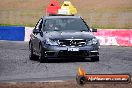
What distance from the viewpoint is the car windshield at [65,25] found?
20.9m

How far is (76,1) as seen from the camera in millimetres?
78688

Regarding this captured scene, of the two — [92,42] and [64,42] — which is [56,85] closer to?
[64,42]

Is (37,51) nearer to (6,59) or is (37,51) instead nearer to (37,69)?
(6,59)

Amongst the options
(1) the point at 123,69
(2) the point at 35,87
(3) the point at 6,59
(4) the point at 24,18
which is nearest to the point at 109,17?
(4) the point at 24,18

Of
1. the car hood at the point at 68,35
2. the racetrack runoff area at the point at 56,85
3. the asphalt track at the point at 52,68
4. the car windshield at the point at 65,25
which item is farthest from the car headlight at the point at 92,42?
the racetrack runoff area at the point at 56,85

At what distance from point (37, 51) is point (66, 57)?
1464mm

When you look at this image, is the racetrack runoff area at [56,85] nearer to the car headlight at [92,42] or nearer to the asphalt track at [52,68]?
the asphalt track at [52,68]

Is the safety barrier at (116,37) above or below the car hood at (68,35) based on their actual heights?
below

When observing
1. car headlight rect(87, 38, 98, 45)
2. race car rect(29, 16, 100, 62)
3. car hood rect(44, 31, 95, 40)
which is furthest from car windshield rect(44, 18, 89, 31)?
car headlight rect(87, 38, 98, 45)

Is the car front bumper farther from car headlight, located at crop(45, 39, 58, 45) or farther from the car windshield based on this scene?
the car windshield

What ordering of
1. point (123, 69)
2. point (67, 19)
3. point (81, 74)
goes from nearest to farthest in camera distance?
point (81, 74), point (123, 69), point (67, 19)

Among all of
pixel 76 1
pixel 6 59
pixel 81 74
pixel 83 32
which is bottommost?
pixel 76 1

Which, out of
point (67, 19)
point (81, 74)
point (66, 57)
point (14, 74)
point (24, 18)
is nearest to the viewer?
point (81, 74)

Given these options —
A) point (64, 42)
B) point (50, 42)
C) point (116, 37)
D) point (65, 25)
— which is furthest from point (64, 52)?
point (116, 37)
